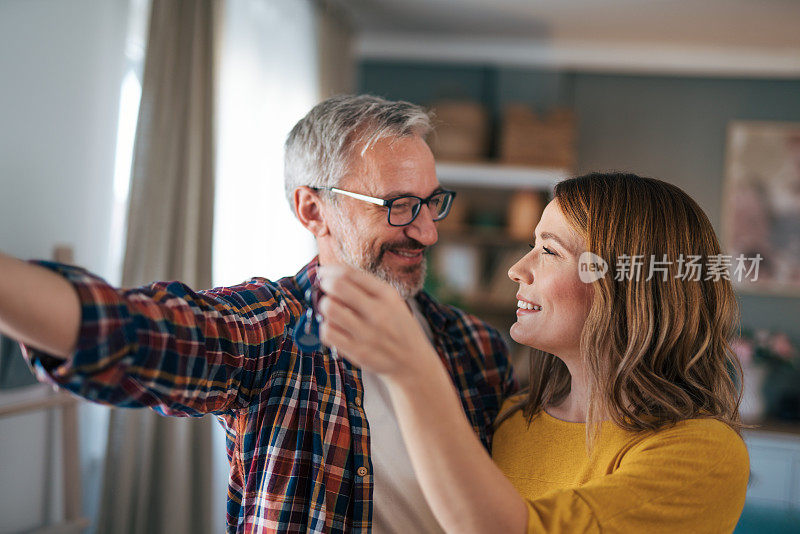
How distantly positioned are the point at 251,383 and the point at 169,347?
10.8 inches

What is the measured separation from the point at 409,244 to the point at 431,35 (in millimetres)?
3638

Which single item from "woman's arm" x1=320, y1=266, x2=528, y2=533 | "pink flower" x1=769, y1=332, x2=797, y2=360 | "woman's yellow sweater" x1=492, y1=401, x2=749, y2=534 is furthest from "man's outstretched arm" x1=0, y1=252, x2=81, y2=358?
"pink flower" x1=769, y1=332, x2=797, y2=360

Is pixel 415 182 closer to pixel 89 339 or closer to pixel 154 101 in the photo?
pixel 89 339

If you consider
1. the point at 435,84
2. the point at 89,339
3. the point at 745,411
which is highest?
the point at 435,84

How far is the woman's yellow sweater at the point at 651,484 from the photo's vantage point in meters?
0.85

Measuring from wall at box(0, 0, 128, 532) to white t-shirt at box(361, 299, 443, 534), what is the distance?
53.7 inches

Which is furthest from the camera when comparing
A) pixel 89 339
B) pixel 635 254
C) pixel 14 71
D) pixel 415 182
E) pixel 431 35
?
pixel 431 35

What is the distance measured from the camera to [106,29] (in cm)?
231

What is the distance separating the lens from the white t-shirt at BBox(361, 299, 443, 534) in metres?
1.24

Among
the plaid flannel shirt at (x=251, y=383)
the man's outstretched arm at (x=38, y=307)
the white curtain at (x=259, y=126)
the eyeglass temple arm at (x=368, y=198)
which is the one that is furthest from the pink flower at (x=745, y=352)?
the man's outstretched arm at (x=38, y=307)

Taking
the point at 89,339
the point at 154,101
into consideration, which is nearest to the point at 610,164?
the point at 154,101

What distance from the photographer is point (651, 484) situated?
2.98ft

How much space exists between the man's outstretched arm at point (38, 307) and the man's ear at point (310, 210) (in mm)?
826

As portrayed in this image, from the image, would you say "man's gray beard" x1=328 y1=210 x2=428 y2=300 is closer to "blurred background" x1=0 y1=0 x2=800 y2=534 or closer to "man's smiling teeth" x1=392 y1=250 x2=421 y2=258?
"man's smiling teeth" x1=392 y1=250 x2=421 y2=258
